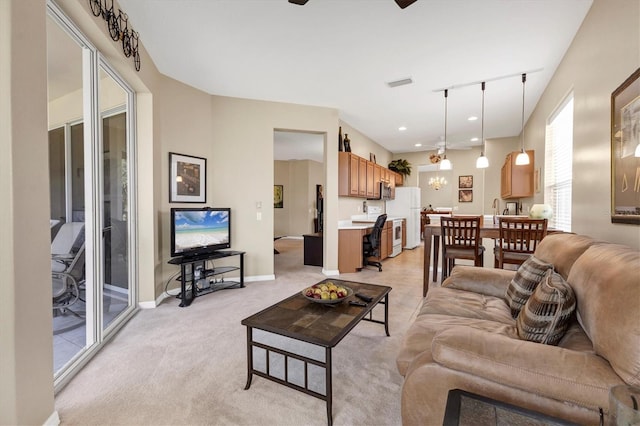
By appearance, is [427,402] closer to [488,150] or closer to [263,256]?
[263,256]

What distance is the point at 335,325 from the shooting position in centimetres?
172

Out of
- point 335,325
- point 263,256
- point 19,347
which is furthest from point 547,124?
point 19,347

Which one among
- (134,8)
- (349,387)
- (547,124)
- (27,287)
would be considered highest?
(134,8)

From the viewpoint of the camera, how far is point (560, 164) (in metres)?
3.47

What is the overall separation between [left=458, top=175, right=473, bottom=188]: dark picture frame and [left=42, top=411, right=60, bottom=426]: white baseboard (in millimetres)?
8651

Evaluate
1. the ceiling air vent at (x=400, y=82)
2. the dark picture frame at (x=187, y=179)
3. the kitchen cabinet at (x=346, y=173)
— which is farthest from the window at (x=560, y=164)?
the dark picture frame at (x=187, y=179)

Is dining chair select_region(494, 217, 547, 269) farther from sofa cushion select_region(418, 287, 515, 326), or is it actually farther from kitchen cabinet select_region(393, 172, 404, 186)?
kitchen cabinet select_region(393, 172, 404, 186)

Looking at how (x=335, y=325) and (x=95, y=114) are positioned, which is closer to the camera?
(x=335, y=325)

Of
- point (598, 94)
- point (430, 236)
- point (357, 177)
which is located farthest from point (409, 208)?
point (598, 94)

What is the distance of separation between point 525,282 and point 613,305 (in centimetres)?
83

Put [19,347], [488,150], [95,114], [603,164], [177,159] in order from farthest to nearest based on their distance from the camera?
[488,150] → [177,159] → [95,114] → [603,164] → [19,347]

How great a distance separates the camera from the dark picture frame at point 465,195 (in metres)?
7.91

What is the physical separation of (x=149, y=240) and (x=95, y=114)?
143 cm

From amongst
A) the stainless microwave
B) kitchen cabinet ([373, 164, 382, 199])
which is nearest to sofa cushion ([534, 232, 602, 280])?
kitchen cabinet ([373, 164, 382, 199])
